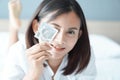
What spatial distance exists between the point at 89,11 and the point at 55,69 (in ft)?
3.34

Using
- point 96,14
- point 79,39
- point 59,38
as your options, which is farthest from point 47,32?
point 96,14

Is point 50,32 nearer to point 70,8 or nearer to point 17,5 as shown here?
point 70,8

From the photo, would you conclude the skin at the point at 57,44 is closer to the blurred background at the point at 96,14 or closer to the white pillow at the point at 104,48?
the white pillow at the point at 104,48

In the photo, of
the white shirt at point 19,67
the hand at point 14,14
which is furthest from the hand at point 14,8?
the white shirt at point 19,67

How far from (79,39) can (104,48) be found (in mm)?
699

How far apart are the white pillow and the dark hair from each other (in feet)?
1.86

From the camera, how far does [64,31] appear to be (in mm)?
951

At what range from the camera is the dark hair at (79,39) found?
38.6 inches

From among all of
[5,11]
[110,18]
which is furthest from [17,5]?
[110,18]

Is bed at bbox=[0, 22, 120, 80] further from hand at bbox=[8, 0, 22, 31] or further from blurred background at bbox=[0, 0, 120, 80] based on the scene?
hand at bbox=[8, 0, 22, 31]

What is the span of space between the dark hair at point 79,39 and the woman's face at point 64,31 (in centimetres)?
2

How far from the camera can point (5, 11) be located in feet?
6.70

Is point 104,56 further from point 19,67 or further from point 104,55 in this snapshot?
point 19,67

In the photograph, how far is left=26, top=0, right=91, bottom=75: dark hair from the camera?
0.98 m
